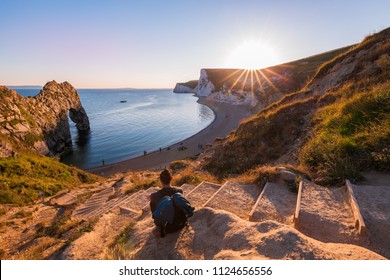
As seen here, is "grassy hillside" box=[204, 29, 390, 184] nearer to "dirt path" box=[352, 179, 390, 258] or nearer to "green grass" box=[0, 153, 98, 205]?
"dirt path" box=[352, 179, 390, 258]

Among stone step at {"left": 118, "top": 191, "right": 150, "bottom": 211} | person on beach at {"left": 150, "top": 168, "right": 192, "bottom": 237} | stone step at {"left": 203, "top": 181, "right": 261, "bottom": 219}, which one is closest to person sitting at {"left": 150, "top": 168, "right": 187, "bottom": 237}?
person on beach at {"left": 150, "top": 168, "right": 192, "bottom": 237}

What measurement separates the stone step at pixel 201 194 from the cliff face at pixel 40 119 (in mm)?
23557

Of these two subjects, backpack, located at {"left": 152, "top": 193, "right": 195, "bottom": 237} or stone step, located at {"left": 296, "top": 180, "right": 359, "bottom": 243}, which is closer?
stone step, located at {"left": 296, "top": 180, "right": 359, "bottom": 243}

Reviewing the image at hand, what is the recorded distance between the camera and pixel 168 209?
4797mm

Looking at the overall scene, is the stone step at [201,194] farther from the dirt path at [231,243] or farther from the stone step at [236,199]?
the dirt path at [231,243]

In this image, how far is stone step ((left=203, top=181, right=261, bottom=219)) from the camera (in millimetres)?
6207

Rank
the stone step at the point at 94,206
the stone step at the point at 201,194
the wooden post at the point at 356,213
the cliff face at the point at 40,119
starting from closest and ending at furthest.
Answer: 1. the wooden post at the point at 356,213
2. the stone step at the point at 201,194
3. the stone step at the point at 94,206
4. the cliff face at the point at 40,119

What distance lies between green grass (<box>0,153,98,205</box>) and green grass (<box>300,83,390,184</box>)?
19449mm

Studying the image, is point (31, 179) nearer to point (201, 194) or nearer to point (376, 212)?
point (201, 194)

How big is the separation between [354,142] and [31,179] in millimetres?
23365

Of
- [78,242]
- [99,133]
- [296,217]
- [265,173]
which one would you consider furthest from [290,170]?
[99,133]

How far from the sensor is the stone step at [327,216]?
443 centimetres

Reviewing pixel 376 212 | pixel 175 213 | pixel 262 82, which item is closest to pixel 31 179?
pixel 175 213

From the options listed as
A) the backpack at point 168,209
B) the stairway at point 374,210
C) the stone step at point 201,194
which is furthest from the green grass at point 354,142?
the backpack at point 168,209
